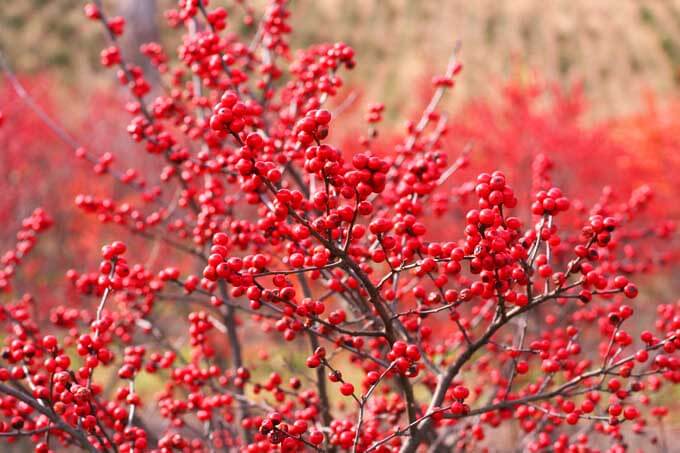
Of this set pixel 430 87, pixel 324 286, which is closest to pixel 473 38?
pixel 430 87

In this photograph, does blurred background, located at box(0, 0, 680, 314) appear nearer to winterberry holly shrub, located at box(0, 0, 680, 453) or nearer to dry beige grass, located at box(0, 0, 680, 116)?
dry beige grass, located at box(0, 0, 680, 116)

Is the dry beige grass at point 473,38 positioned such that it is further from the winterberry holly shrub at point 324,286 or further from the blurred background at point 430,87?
the winterberry holly shrub at point 324,286

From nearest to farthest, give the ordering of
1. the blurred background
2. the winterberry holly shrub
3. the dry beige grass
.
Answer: the winterberry holly shrub → the blurred background → the dry beige grass

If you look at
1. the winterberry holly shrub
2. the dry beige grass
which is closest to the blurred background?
the dry beige grass

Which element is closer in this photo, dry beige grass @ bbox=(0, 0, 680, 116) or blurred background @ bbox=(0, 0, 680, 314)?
blurred background @ bbox=(0, 0, 680, 314)

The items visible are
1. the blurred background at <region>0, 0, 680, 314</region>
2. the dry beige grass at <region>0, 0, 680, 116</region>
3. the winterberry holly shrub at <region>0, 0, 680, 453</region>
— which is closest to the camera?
the winterberry holly shrub at <region>0, 0, 680, 453</region>

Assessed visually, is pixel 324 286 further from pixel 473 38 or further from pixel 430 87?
pixel 473 38

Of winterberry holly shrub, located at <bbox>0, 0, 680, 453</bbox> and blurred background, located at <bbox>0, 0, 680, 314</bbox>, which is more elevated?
blurred background, located at <bbox>0, 0, 680, 314</bbox>

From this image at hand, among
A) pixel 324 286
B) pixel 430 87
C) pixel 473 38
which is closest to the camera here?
pixel 324 286

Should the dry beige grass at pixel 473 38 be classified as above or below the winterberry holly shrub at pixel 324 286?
above

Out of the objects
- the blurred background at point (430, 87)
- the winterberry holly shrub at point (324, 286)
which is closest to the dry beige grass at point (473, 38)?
the blurred background at point (430, 87)

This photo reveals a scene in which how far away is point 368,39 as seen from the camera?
43938mm

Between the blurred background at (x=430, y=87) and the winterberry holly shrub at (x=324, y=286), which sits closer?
the winterberry holly shrub at (x=324, y=286)

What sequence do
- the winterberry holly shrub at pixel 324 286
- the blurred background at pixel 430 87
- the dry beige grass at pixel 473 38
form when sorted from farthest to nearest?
the dry beige grass at pixel 473 38, the blurred background at pixel 430 87, the winterberry holly shrub at pixel 324 286
